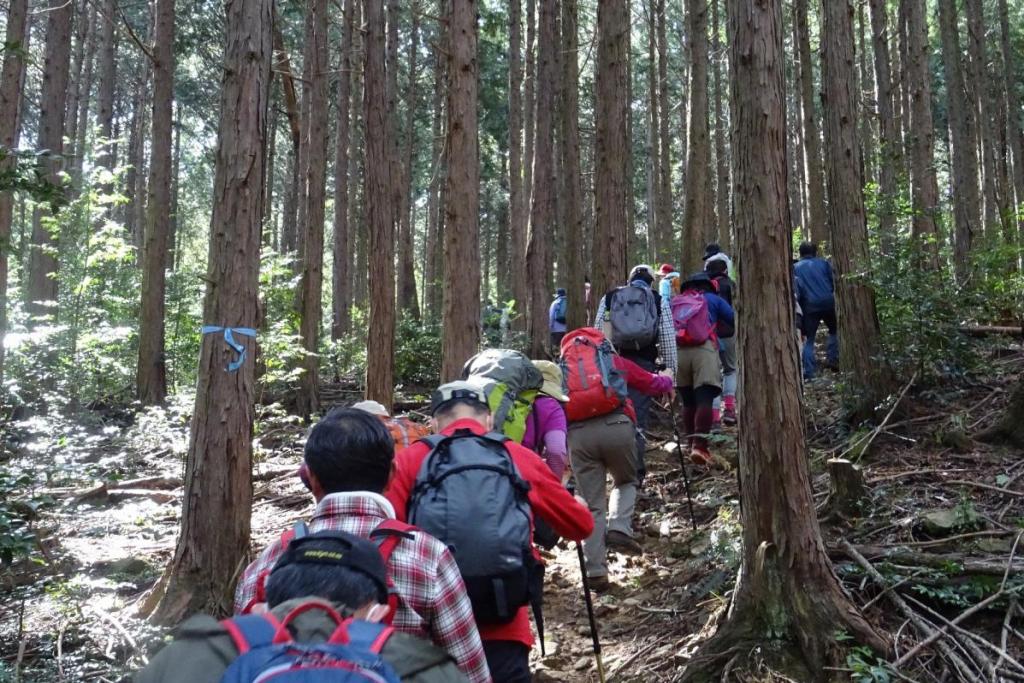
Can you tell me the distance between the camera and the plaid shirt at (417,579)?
2141mm

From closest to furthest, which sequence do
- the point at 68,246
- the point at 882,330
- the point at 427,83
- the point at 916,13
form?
the point at 882,330 < the point at 916,13 < the point at 68,246 < the point at 427,83

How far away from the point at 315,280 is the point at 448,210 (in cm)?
620

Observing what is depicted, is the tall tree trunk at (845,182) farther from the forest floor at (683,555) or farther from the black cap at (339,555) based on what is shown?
the black cap at (339,555)

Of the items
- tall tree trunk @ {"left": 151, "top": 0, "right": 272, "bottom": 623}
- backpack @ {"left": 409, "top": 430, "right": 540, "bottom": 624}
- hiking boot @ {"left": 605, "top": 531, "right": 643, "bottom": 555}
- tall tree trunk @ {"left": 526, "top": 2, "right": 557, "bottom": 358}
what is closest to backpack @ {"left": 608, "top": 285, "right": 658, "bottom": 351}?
hiking boot @ {"left": 605, "top": 531, "right": 643, "bottom": 555}

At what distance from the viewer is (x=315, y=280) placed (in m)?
13.7

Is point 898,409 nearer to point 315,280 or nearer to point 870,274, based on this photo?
point 870,274

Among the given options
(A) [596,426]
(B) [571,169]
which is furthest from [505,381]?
(B) [571,169]

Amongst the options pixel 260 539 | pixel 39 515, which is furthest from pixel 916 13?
pixel 39 515

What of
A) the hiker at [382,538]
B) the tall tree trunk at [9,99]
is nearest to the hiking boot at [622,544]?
the hiker at [382,538]

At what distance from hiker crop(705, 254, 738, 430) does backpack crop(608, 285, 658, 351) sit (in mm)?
2350

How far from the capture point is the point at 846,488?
209 inches

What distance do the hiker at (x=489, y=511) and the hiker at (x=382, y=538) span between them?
196 mm

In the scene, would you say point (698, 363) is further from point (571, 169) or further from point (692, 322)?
point (571, 169)

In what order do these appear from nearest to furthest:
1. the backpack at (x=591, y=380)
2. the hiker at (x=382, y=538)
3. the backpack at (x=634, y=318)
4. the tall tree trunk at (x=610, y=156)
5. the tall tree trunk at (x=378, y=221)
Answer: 1. the hiker at (x=382, y=538)
2. the backpack at (x=591, y=380)
3. the backpack at (x=634, y=318)
4. the tall tree trunk at (x=378, y=221)
5. the tall tree trunk at (x=610, y=156)
